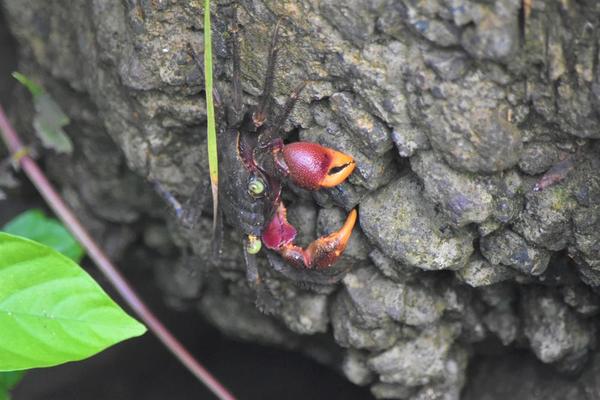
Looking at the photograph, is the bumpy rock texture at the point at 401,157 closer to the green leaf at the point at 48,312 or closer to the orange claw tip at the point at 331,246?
the orange claw tip at the point at 331,246

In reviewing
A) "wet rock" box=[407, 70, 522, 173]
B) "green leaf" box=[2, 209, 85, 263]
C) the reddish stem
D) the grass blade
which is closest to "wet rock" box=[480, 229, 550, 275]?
"wet rock" box=[407, 70, 522, 173]

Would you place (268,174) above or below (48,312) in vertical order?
above

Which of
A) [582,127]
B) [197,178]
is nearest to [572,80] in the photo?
[582,127]

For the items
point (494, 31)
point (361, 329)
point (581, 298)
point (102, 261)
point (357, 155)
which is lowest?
point (102, 261)

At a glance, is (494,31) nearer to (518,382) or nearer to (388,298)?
(388,298)

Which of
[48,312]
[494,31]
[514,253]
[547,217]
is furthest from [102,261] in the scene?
[494,31]

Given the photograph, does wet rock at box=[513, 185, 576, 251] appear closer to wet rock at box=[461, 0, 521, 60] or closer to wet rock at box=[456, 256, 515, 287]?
wet rock at box=[456, 256, 515, 287]

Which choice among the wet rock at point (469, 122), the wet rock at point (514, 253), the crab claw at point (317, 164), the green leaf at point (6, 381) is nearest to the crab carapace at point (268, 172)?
the crab claw at point (317, 164)

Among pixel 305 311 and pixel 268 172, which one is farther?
pixel 305 311
